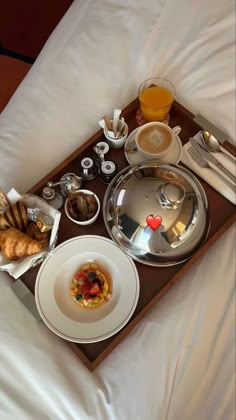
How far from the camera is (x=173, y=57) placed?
42.7 inches

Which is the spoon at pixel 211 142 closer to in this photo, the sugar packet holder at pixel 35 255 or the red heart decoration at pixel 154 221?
the red heart decoration at pixel 154 221

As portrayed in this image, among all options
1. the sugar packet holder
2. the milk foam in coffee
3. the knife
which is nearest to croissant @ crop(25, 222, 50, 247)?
the sugar packet holder

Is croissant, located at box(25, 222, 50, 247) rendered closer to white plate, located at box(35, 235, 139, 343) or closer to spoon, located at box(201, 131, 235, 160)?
white plate, located at box(35, 235, 139, 343)

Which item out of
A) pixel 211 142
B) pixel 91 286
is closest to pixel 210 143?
pixel 211 142

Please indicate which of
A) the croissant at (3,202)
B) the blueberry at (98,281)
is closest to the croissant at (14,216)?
the croissant at (3,202)

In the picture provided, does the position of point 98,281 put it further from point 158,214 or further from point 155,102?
point 155,102

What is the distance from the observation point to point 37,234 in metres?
0.89

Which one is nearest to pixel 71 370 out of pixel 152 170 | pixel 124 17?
pixel 152 170

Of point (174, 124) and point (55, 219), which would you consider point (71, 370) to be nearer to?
point (55, 219)

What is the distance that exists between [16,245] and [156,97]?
55 centimetres

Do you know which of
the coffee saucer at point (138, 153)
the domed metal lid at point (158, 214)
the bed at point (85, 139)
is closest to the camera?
the bed at point (85, 139)

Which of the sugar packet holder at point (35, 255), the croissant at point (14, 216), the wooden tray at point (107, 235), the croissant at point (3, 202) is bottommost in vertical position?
the wooden tray at point (107, 235)

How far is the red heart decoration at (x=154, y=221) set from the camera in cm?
89

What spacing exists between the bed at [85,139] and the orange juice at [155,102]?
59 millimetres
